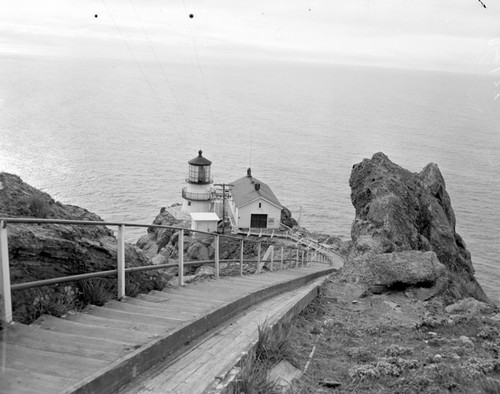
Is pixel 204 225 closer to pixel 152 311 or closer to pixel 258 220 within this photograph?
pixel 258 220

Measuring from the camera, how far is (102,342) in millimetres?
4590

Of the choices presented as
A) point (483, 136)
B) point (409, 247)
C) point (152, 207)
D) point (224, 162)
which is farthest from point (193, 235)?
point (483, 136)

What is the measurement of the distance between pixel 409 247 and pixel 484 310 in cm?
1209

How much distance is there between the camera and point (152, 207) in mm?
55344

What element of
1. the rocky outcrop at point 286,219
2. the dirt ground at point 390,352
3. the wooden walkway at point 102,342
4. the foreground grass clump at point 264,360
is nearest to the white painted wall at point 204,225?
the rocky outcrop at point 286,219

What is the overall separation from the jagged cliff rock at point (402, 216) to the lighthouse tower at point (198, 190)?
18.5 metres

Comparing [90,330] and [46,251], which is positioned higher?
[46,251]

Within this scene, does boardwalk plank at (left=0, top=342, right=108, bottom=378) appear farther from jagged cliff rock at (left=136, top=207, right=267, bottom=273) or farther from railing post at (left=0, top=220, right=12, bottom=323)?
jagged cliff rock at (left=136, top=207, right=267, bottom=273)

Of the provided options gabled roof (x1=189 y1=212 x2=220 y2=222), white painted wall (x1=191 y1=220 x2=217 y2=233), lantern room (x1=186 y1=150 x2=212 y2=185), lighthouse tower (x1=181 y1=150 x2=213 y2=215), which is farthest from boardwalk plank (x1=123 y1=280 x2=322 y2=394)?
lighthouse tower (x1=181 y1=150 x2=213 y2=215)

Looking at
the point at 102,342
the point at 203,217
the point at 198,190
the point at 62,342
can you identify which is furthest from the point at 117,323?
the point at 198,190

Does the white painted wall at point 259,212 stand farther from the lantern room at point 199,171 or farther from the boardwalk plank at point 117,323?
the boardwalk plank at point 117,323

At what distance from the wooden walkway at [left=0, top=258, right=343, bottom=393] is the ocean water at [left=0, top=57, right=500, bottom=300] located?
35.9 meters

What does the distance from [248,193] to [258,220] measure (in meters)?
2.63

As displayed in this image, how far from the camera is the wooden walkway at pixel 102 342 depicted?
378 cm
